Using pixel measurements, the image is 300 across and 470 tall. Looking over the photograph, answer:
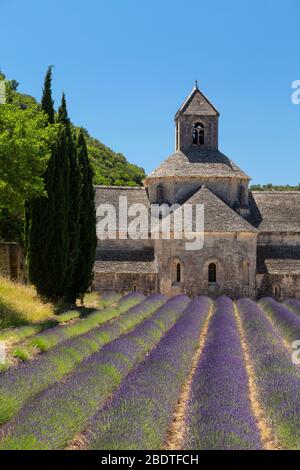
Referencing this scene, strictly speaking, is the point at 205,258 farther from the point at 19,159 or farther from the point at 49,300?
the point at 19,159

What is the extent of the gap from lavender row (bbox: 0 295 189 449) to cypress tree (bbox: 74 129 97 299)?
11.1m

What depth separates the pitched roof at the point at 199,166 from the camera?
1425 inches

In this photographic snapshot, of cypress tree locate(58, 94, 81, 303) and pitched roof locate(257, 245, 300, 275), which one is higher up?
cypress tree locate(58, 94, 81, 303)

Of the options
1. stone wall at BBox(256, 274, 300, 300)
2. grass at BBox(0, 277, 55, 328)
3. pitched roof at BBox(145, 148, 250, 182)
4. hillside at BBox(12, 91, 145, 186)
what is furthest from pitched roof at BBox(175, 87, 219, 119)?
hillside at BBox(12, 91, 145, 186)

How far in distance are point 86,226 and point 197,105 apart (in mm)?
17286

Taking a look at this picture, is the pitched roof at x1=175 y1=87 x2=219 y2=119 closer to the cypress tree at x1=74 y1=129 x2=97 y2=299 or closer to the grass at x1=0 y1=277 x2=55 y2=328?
the cypress tree at x1=74 y1=129 x2=97 y2=299

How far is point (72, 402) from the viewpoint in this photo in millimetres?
8602

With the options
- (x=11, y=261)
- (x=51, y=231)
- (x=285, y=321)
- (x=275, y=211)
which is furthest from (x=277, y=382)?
(x=275, y=211)

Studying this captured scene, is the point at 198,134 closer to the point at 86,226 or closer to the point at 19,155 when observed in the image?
the point at 86,226

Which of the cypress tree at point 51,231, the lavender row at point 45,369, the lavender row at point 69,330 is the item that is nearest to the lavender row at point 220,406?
the lavender row at point 45,369

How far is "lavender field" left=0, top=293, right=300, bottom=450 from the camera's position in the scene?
7.30 meters

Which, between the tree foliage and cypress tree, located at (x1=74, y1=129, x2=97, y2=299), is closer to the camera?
the tree foliage

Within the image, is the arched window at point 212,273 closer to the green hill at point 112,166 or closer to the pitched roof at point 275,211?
the pitched roof at point 275,211
